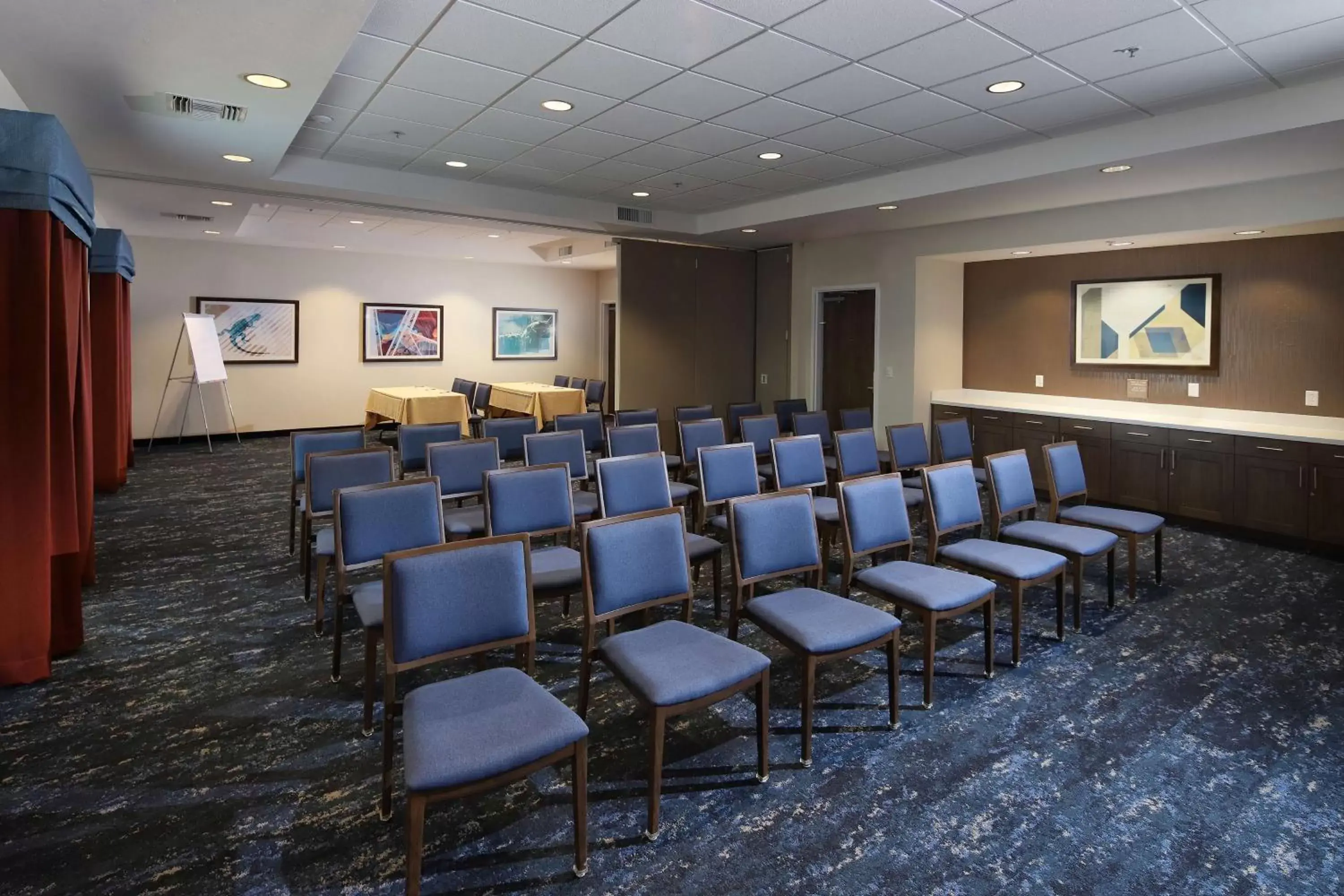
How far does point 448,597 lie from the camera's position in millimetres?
2340

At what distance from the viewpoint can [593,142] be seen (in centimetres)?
538

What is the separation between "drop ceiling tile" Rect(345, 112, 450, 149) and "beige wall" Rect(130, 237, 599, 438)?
22.5ft

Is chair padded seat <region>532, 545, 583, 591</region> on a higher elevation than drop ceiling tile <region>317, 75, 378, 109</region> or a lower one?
lower

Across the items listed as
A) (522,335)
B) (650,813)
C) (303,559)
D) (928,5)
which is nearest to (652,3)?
(928,5)

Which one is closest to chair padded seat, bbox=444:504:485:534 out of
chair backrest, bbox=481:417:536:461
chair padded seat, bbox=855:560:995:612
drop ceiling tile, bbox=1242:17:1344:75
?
chair backrest, bbox=481:417:536:461

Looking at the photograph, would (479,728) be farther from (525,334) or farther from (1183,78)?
(525,334)

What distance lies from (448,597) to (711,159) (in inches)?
176

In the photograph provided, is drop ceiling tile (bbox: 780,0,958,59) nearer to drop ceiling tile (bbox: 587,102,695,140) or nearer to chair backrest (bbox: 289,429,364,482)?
drop ceiling tile (bbox: 587,102,695,140)

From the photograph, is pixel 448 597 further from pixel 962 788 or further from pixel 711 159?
pixel 711 159

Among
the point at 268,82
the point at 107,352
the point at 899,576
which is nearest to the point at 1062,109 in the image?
the point at 899,576

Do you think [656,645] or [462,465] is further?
[462,465]

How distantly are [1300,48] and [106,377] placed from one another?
8.76 meters

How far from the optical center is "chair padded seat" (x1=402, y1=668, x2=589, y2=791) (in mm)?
1861

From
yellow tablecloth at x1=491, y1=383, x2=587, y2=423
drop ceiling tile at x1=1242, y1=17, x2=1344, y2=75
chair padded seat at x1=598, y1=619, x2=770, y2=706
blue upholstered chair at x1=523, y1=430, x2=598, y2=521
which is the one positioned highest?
drop ceiling tile at x1=1242, y1=17, x2=1344, y2=75
